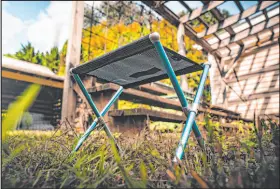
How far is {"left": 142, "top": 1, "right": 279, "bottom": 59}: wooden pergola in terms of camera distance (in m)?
4.82

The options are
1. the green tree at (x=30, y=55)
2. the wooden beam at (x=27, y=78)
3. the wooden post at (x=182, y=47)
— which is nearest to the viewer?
the wooden post at (x=182, y=47)

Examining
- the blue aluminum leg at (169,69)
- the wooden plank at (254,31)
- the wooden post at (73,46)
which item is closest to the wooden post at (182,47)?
the wooden plank at (254,31)

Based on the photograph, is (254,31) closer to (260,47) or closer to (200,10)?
(260,47)

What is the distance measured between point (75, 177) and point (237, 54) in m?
7.16

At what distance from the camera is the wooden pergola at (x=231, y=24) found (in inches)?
190

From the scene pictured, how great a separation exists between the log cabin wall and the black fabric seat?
5.65m

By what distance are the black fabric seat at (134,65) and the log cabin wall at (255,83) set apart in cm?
565

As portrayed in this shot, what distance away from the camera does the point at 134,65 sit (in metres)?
1.30

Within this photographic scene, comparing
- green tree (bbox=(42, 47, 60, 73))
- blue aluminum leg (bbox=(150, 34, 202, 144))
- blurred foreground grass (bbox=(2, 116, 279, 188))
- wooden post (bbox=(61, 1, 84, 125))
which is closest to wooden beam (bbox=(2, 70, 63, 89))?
wooden post (bbox=(61, 1, 84, 125))

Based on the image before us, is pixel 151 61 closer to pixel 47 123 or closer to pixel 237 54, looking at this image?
pixel 237 54

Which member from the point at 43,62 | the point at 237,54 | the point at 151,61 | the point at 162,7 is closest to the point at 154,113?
the point at 151,61

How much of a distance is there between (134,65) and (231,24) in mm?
4913

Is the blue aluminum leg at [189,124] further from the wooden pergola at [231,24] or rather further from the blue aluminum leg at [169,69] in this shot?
the wooden pergola at [231,24]

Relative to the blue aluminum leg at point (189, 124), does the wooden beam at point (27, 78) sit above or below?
above
